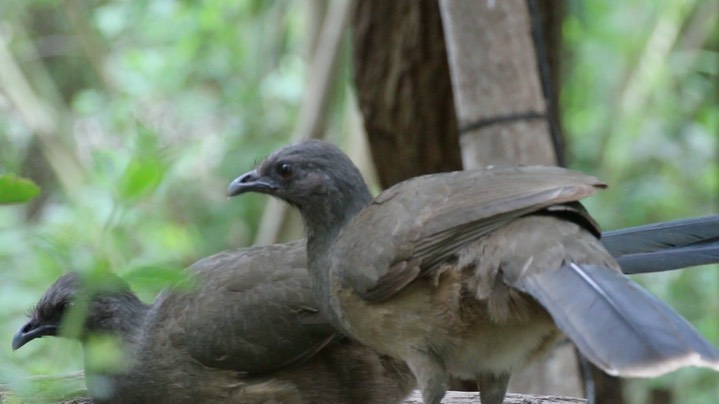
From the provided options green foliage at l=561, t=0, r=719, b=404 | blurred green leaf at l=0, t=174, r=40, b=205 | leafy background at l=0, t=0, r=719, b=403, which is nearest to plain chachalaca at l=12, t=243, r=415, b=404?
blurred green leaf at l=0, t=174, r=40, b=205

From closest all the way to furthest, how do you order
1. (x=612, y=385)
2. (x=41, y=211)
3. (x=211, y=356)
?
(x=211, y=356) < (x=612, y=385) < (x=41, y=211)

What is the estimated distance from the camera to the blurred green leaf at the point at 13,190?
1305 mm

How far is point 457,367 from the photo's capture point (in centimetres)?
329

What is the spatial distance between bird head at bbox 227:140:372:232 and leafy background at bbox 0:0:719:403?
A: 4.25 m

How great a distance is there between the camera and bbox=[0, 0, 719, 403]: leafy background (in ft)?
28.5

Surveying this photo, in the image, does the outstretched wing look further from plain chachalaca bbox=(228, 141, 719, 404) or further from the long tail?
the long tail

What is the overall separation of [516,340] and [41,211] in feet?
23.9

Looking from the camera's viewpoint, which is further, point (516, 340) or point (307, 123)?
point (307, 123)

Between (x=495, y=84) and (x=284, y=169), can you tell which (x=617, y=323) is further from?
(x=495, y=84)

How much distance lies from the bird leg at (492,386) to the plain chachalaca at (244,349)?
13.9 inches

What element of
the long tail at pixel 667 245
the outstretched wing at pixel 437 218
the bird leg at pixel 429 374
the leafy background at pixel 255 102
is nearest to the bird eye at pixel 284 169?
the outstretched wing at pixel 437 218

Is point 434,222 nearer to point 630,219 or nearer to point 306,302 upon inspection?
point 306,302

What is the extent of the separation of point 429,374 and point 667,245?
3.11 ft

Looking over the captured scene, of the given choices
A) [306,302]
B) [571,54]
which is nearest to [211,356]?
[306,302]
